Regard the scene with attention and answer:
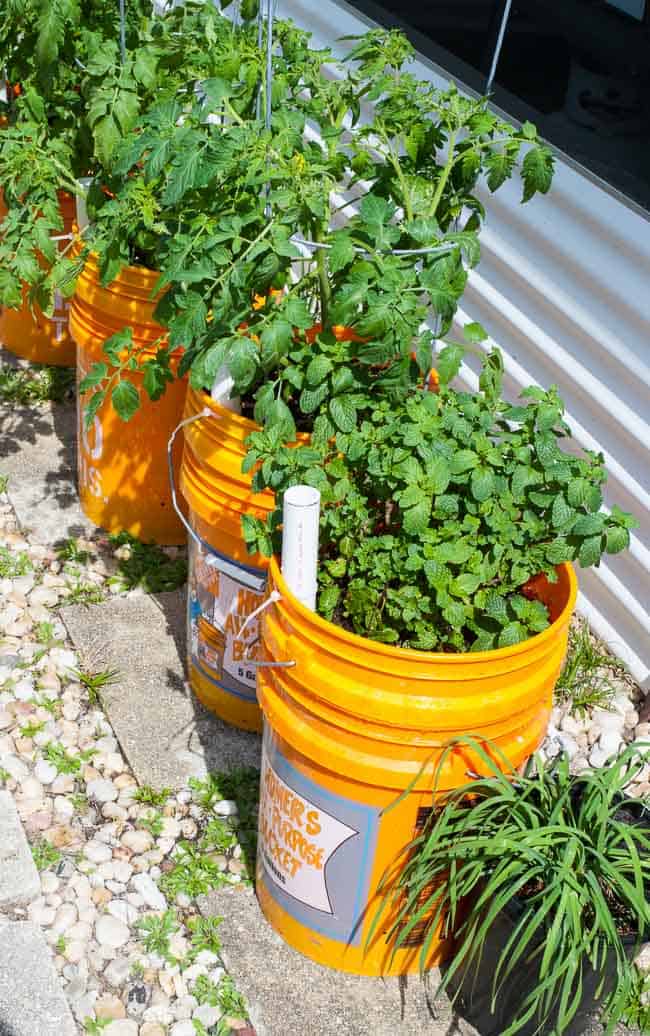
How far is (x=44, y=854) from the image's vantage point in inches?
107

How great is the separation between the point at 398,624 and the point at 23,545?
72.8 inches

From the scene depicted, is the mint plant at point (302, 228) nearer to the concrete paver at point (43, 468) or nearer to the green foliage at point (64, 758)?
the green foliage at point (64, 758)

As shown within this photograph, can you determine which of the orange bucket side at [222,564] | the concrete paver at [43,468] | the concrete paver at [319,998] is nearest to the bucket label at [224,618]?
the orange bucket side at [222,564]

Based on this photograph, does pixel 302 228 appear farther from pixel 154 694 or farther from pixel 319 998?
pixel 319 998

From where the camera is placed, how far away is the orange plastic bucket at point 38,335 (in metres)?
4.50

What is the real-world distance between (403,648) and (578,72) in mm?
1941

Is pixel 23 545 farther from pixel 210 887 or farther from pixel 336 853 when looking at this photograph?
pixel 336 853

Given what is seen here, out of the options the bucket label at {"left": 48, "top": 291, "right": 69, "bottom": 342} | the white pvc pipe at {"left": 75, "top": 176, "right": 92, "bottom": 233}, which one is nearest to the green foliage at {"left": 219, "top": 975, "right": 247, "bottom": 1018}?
the white pvc pipe at {"left": 75, "top": 176, "right": 92, "bottom": 233}

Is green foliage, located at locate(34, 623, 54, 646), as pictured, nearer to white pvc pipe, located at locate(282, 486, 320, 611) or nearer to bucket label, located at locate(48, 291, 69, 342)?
white pvc pipe, located at locate(282, 486, 320, 611)

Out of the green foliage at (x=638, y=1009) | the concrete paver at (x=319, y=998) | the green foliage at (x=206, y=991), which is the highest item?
the green foliage at (x=638, y=1009)

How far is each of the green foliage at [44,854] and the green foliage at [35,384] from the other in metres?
2.12

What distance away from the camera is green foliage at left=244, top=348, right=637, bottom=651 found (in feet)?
6.86

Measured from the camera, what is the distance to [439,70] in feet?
12.5

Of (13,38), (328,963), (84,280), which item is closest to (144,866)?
(328,963)
